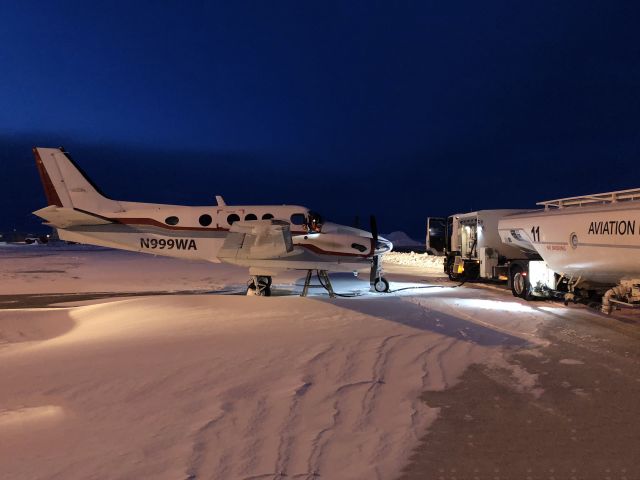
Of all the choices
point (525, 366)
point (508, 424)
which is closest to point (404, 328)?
point (525, 366)

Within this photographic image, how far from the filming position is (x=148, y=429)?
188 inches

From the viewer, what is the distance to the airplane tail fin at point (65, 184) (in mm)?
18938

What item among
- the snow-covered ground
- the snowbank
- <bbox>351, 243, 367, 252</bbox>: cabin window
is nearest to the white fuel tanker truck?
the snow-covered ground

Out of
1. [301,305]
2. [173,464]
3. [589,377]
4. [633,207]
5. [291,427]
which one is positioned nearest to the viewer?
[173,464]

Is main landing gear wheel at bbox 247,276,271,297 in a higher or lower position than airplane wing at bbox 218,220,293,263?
lower

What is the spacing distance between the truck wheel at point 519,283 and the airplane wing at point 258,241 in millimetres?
7473

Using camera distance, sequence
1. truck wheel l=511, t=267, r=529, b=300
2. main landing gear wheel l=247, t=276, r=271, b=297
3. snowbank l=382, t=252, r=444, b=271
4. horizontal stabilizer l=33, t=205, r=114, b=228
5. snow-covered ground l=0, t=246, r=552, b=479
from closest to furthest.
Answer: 1. snow-covered ground l=0, t=246, r=552, b=479
2. truck wheel l=511, t=267, r=529, b=300
3. main landing gear wheel l=247, t=276, r=271, b=297
4. horizontal stabilizer l=33, t=205, r=114, b=228
5. snowbank l=382, t=252, r=444, b=271

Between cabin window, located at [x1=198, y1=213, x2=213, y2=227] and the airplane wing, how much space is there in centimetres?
182

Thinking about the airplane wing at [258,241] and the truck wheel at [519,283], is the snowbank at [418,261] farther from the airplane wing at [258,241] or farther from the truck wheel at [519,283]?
the airplane wing at [258,241]

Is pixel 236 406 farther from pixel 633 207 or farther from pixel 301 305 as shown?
pixel 633 207

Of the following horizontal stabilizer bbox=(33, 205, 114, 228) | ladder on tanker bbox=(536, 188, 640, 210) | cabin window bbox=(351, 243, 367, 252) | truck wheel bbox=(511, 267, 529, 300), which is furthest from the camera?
horizontal stabilizer bbox=(33, 205, 114, 228)

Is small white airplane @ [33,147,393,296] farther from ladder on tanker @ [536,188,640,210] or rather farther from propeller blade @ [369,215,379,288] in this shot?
ladder on tanker @ [536,188,640,210]

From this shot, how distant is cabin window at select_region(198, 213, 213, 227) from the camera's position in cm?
1802

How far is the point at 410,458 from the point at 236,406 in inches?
81.2
